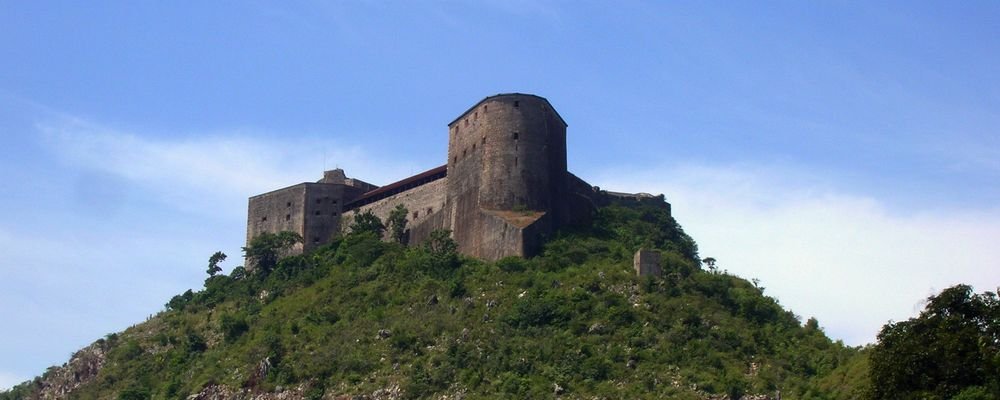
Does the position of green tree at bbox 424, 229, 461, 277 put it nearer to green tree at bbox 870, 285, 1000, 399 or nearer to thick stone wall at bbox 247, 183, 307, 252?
thick stone wall at bbox 247, 183, 307, 252

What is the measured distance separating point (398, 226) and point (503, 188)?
9.19 m

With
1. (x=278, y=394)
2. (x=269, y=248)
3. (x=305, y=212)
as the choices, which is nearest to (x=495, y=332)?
(x=278, y=394)

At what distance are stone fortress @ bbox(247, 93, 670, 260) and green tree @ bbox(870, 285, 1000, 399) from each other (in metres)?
31.6

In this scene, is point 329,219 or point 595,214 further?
point 329,219

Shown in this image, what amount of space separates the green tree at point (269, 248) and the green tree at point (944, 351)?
4793cm

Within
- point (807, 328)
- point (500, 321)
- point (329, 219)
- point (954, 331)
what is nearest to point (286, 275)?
point (329, 219)

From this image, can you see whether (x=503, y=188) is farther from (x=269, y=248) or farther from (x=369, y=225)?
(x=269, y=248)

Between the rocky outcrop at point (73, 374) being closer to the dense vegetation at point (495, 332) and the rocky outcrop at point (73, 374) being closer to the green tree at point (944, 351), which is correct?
the dense vegetation at point (495, 332)

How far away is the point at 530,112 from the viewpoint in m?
91.5

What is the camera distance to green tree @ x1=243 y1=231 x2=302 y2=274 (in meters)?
99.4

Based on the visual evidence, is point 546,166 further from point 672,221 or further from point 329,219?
point 329,219

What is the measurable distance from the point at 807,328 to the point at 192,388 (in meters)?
29.1

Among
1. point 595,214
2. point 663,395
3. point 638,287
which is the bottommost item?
point 663,395

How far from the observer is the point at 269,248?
327ft
